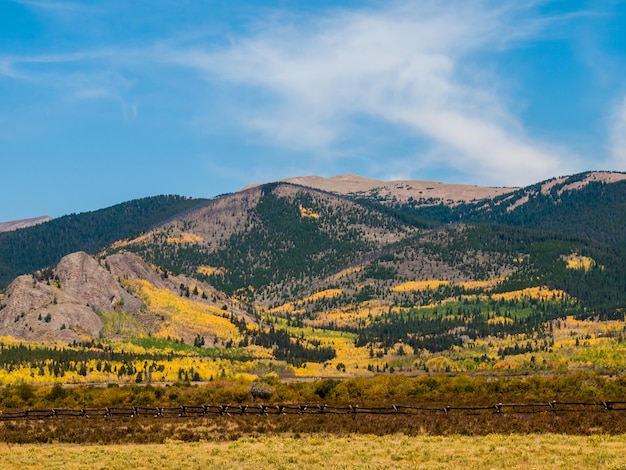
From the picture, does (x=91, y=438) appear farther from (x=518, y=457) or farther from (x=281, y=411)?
(x=518, y=457)

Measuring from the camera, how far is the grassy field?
57.2 meters

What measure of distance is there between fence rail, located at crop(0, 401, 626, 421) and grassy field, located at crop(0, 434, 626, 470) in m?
20.3

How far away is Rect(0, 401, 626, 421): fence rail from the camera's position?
89.9m

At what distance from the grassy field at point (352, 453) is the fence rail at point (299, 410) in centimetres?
2029

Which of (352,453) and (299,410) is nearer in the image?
(352,453)

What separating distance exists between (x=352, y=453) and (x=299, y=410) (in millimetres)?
34662

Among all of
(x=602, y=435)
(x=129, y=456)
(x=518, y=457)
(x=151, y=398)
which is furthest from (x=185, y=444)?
(x=151, y=398)

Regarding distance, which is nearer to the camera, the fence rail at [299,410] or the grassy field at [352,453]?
the grassy field at [352,453]

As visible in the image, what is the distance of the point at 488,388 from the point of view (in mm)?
129625

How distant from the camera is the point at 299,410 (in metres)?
98.0

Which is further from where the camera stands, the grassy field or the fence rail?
the fence rail

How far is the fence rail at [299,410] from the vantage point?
89.9 metres

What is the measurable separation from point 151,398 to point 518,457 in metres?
85.4

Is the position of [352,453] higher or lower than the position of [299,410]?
lower
